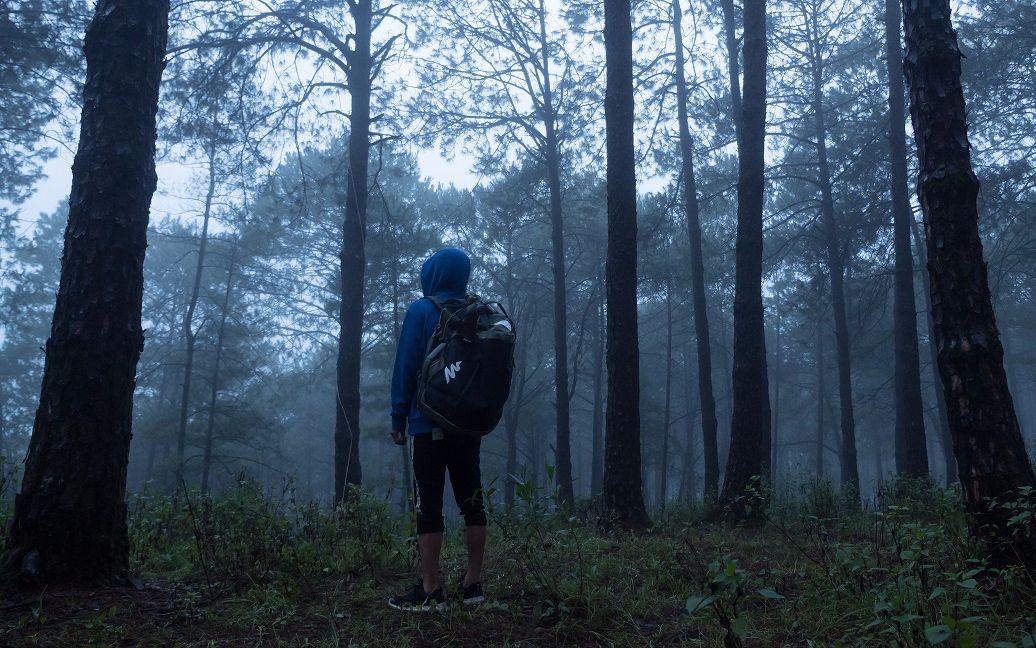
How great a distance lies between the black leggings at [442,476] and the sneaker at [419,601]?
308 millimetres

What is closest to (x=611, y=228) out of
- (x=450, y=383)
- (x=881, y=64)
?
(x=450, y=383)

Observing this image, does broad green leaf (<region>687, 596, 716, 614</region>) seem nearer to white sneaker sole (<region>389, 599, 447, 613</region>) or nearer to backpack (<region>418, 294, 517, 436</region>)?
backpack (<region>418, 294, 517, 436</region>)

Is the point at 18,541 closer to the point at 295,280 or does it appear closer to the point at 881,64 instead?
the point at 881,64

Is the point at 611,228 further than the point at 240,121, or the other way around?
the point at 240,121

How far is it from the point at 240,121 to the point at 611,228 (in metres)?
5.94

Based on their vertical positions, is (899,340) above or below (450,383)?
above

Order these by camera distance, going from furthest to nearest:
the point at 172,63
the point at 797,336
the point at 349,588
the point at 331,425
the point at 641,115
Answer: the point at 331,425 → the point at 797,336 → the point at 641,115 → the point at 172,63 → the point at 349,588

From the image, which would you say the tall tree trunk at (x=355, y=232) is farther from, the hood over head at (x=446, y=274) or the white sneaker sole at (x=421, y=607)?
the white sneaker sole at (x=421, y=607)

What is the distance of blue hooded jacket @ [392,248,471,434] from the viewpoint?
12.5 ft

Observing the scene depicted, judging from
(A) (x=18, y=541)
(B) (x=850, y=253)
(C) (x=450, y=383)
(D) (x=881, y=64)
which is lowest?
(A) (x=18, y=541)

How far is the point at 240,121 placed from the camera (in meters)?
10.4

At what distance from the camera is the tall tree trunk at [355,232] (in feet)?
35.2

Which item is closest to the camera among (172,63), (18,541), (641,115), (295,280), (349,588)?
(18,541)

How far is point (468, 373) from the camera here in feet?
12.1
